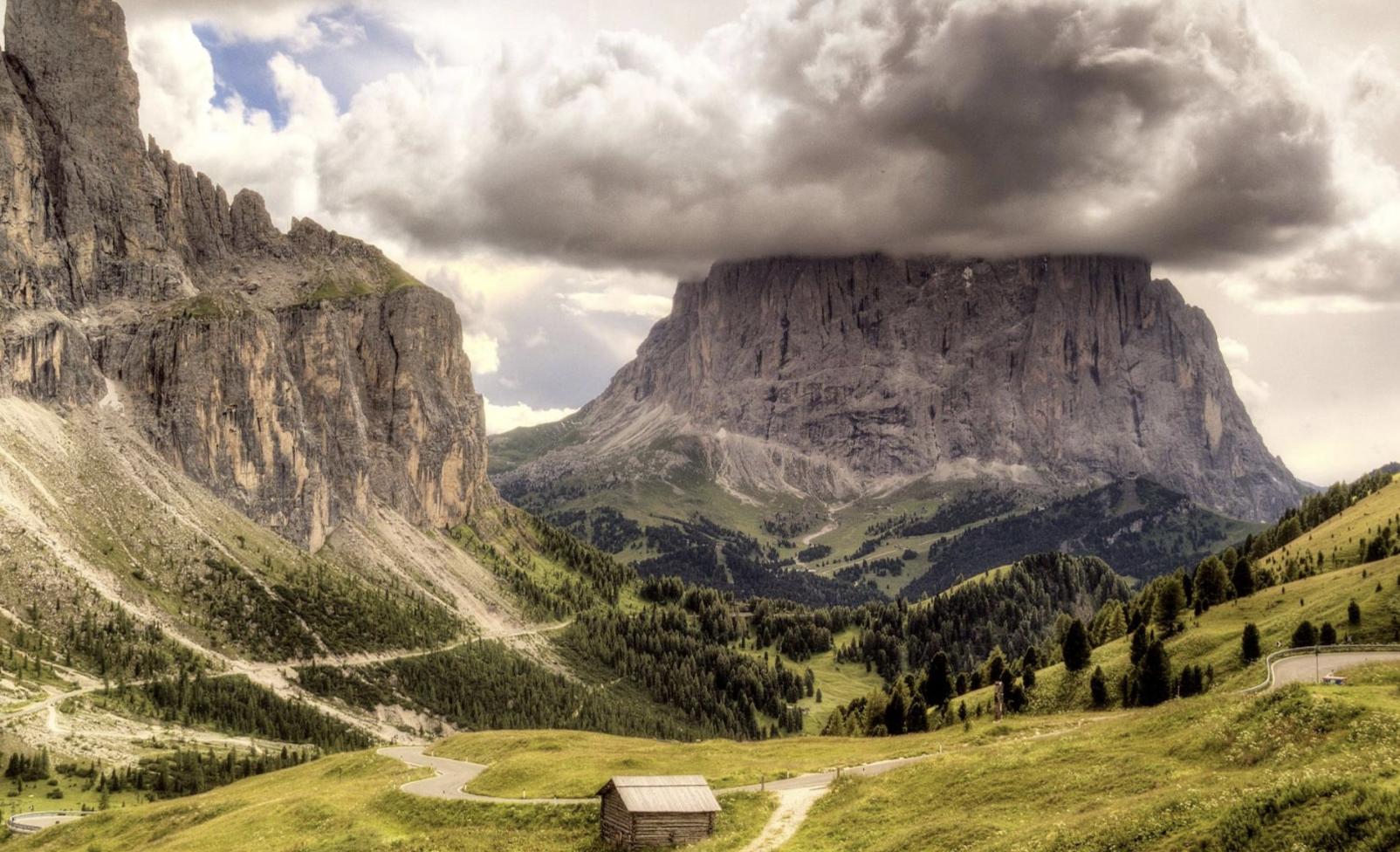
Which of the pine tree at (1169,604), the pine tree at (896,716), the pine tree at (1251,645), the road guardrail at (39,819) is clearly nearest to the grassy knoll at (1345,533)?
the pine tree at (1169,604)

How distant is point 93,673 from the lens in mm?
188500

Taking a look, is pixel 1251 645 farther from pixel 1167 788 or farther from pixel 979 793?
pixel 1167 788

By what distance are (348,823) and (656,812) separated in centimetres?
2894

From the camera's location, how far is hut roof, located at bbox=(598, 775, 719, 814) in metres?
67.1

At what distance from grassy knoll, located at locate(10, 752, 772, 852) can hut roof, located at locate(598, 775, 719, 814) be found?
263 cm

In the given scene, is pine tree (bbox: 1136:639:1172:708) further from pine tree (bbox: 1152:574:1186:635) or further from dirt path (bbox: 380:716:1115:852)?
pine tree (bbox: 1152:574:1186:635)

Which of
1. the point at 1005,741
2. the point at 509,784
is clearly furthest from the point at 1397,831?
the point at 509,784

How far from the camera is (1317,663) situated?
8606cm

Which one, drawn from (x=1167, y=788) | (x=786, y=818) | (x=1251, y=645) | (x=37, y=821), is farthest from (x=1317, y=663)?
(x=37, y=821)

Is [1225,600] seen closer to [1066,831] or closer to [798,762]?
[798,762]

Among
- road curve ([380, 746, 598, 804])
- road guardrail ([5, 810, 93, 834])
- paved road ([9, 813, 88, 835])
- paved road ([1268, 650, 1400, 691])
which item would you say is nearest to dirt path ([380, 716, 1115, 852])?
road curve ([380, 746, 598, 804])

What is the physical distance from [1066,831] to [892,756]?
4627cm

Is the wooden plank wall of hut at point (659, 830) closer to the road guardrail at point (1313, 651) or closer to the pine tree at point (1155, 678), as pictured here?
the road guardrail at point (1313, 651)

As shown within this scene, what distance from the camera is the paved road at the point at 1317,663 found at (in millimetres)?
84375
